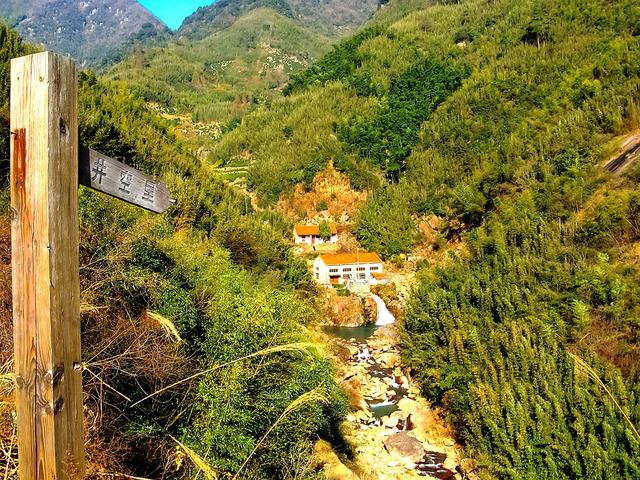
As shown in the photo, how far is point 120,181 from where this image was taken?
1.84 metres

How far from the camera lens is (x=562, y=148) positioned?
773 inches

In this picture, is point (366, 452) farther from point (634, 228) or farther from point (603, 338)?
point (634, 228)

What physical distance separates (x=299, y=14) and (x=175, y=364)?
166602mm

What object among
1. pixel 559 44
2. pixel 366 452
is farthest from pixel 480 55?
pixel 366 452

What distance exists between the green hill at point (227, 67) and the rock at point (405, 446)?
57.2 m

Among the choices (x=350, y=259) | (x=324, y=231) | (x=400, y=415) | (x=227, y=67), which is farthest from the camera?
(x=227, y=67)

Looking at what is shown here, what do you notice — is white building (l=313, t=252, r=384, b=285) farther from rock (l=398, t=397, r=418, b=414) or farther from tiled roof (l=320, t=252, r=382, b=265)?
rock (l=398, t=397, r=418, b=414)

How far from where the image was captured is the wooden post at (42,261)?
4.86ft

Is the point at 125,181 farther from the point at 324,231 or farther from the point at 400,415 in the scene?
the point at 324,231

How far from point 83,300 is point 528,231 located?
14791 mm

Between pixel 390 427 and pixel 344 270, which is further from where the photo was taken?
pixel 344 270

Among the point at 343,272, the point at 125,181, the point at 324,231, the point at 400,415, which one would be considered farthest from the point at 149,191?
the point at 324,231

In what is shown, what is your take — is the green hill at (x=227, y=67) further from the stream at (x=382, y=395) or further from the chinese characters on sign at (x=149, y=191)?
the chinese characters on sign at (x=149, y=191)

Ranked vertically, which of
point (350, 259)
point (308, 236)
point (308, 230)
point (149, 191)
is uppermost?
point (308, 230)
